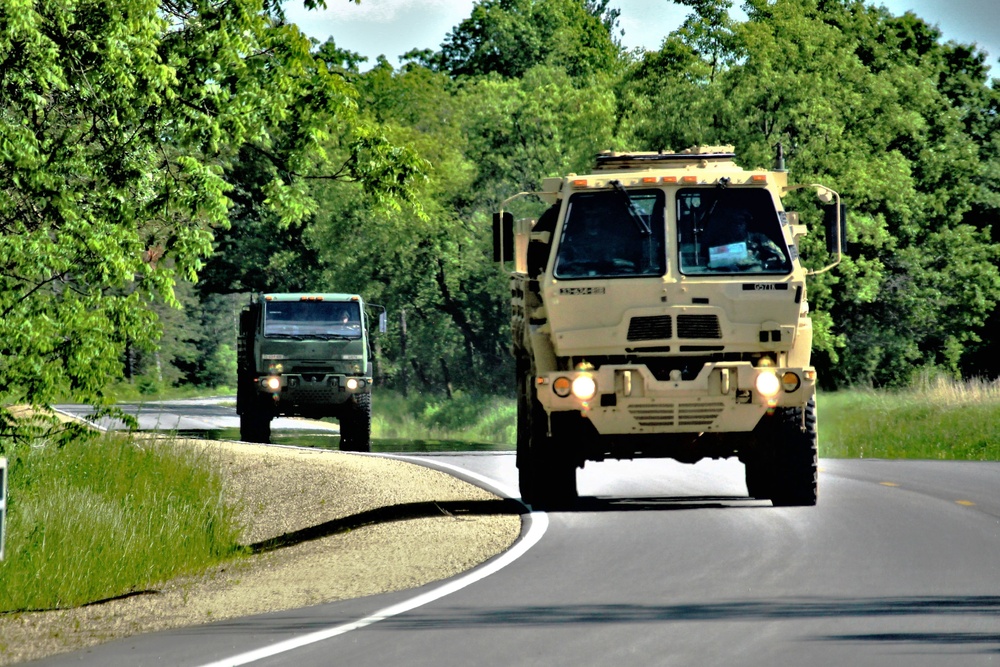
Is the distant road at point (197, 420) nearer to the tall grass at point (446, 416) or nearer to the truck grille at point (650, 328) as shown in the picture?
the tall grass at point (446, 416)

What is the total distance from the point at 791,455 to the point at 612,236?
266cm

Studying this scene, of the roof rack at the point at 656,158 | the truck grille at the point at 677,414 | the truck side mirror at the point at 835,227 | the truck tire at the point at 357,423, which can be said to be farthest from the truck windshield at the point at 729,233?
the truck tire at the point at 357,423

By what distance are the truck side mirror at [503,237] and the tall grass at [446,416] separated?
3172 cm

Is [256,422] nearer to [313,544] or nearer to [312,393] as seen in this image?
[312,393]

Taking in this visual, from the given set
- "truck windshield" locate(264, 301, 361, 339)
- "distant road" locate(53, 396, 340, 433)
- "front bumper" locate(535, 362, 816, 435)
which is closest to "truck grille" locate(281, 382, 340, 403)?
"truck windshield" locate(264, 301, 361, 339)

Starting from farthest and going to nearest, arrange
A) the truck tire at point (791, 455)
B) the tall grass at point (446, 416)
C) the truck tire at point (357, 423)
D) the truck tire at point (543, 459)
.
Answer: the tall grass at point (446, 416) < the truck tire at point (357, 423) < the truck tire at point (543, 459) < the truck tire at point (791, 455)

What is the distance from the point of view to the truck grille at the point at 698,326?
46.9ft

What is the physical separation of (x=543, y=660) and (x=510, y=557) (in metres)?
4.33

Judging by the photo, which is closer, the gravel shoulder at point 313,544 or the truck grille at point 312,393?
the gravel shoulder at point 313,544

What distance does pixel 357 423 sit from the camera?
94.8 feet

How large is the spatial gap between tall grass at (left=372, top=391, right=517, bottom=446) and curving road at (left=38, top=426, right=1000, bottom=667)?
32.7m

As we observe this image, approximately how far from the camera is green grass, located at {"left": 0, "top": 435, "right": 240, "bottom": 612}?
41.6ft

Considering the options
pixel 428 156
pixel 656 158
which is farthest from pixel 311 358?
pixel 428 156

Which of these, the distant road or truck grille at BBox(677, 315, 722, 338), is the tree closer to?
truck grille at BBox(677, 315, 722, 338)
